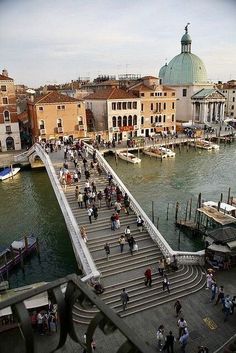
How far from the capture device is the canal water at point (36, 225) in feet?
54.3

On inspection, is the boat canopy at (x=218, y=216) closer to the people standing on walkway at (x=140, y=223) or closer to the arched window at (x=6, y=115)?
the people standing on walkway at (x=140, y=223)

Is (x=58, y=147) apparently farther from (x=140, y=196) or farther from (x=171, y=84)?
(x=171, y=84)

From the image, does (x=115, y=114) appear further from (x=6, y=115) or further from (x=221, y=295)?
(x=221, y=295)

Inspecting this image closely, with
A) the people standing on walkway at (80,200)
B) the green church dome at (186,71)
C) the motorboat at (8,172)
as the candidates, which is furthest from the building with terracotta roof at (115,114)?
the people standing on walkway at (80,200)

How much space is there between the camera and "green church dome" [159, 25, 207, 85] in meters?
62.0

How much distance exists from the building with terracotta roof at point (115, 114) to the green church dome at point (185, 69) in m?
18.6

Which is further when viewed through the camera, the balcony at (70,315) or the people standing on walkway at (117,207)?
the people standing on walkway at (117,207)

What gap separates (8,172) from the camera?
33.6 m

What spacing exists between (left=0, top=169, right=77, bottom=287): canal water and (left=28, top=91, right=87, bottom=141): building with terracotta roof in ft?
27.8

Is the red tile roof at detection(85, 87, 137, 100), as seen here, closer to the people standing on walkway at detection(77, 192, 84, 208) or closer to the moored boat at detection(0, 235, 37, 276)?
the people standing on walkway at detection(77, 192, 84, 208)

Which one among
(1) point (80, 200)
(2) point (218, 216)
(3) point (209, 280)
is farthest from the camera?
(2) point (218, 216)

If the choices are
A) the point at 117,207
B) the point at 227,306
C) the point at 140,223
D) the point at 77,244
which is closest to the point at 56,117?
the point at 117,207

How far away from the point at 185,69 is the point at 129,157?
3117 cm

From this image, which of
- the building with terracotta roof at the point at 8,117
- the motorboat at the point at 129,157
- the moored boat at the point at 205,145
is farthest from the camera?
the moored boat at the point at 205,145
